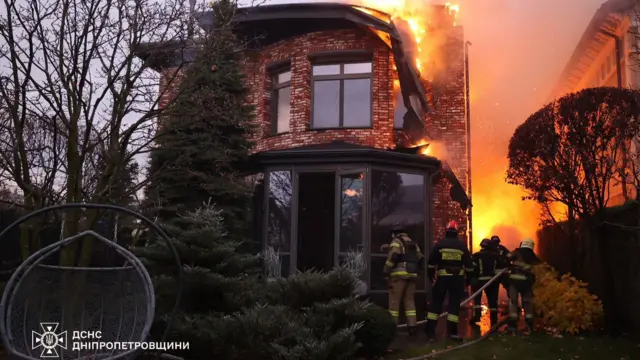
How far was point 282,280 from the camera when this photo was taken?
753 cm

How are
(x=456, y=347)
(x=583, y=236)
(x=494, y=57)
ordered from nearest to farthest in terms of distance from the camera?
(x=456, y=347) < (x=583, y=236) < (x=494, y=57)

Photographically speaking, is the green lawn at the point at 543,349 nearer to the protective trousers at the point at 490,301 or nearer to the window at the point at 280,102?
the protective trousers at the point at 490,301

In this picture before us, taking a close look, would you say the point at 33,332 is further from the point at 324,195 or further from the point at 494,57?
the point at 494,57

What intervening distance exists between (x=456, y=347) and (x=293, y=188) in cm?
570

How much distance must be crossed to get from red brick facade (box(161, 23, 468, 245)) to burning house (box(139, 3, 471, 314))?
26 mm

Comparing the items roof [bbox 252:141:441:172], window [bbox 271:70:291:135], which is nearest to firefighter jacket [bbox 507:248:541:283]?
roof [bbox 252:141:441:172]

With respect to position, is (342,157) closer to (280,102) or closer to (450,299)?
(280,102)

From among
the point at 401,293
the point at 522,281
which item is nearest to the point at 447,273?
the point at 401,293

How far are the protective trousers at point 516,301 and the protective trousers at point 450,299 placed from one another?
1.05 m

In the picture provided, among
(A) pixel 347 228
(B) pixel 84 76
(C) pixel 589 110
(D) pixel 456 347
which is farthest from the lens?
(A) pixel 347 228

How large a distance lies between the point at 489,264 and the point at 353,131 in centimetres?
474

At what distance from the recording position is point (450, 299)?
902cm

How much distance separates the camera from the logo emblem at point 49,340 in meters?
6.12

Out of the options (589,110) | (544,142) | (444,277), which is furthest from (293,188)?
(589,110)
